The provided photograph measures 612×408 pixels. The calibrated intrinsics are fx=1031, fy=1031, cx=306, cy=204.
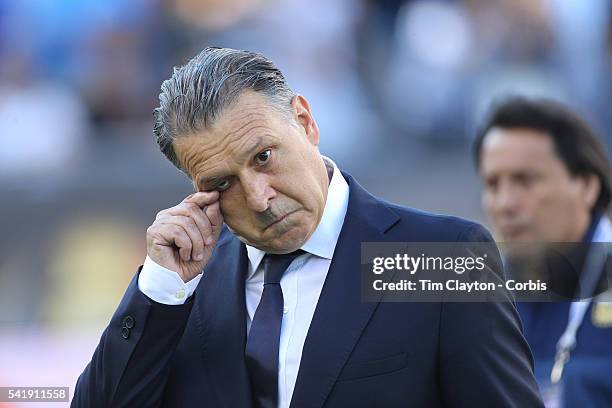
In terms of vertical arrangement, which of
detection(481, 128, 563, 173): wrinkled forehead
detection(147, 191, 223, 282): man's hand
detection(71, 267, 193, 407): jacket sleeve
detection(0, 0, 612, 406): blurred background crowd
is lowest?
detection(0, 0, 612, 406): blurred background crowd

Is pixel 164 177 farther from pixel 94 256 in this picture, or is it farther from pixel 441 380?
pixel 441 380

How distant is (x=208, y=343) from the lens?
1986mm

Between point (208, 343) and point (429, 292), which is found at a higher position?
point (429, 292)

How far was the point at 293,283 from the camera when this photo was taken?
1.99 metres

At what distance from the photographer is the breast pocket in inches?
71.7

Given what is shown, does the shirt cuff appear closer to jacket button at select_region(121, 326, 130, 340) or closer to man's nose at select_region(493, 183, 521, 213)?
jacket button at select_region(121, 326, 130, 340)

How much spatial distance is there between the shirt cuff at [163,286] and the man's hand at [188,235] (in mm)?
12

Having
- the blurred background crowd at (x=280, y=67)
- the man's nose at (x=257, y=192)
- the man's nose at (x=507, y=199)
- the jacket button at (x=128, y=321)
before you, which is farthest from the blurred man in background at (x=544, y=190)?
the blurred background crowd at (x=280, y=67)

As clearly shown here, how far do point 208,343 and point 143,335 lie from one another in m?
0.14

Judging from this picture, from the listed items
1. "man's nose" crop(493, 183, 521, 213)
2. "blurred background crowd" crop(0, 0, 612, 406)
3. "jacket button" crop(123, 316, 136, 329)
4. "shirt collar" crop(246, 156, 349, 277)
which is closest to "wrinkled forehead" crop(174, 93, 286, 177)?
"shirt collar" crop(246, 156, 349, 277)

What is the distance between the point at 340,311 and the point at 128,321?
40cm

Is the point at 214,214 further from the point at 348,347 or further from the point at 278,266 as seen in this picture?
the point at 348,347

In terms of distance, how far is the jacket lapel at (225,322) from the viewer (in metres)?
1.91

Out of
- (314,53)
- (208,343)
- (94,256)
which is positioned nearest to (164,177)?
(94,256)
